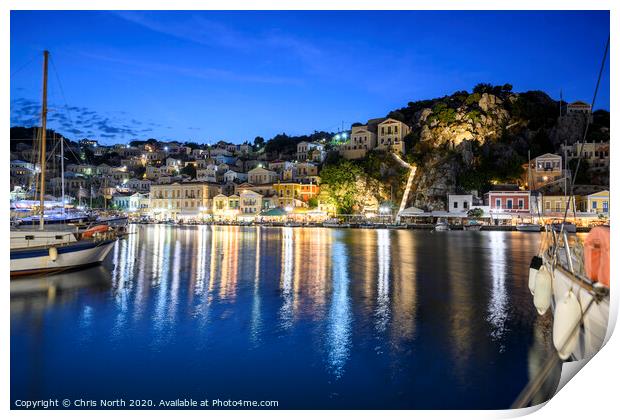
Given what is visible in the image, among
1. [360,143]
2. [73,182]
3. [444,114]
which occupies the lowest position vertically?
[73,182]

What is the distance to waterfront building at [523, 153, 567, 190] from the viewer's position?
3266 cm

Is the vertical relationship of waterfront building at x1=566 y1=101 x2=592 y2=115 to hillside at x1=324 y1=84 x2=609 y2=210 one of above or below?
above

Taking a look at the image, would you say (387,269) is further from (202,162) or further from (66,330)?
(202,162)

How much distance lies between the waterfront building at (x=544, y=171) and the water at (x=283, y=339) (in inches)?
1001

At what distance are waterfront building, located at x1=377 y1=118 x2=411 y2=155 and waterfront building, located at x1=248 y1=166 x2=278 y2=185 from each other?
478 inches

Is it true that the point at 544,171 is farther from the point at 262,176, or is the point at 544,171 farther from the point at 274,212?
the point at 262,176

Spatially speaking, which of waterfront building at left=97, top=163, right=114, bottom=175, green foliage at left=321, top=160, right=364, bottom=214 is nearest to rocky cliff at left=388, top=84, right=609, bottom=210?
green foliage at left=321, top=160, right=364, bottom=214

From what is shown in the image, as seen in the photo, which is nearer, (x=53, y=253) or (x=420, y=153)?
(x=53, y=253)

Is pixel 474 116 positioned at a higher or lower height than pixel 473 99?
lower

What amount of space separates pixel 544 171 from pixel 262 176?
26.8 metres

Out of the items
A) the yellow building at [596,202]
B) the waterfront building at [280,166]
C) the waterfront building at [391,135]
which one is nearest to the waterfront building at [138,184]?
the waterfront building at [280,166]

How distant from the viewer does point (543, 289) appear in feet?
19.0

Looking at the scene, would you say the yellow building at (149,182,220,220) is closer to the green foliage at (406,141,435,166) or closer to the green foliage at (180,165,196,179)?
the green foliage at (180,165,196,179)

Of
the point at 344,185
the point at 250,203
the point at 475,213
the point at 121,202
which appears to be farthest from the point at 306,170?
the point at 121,202
